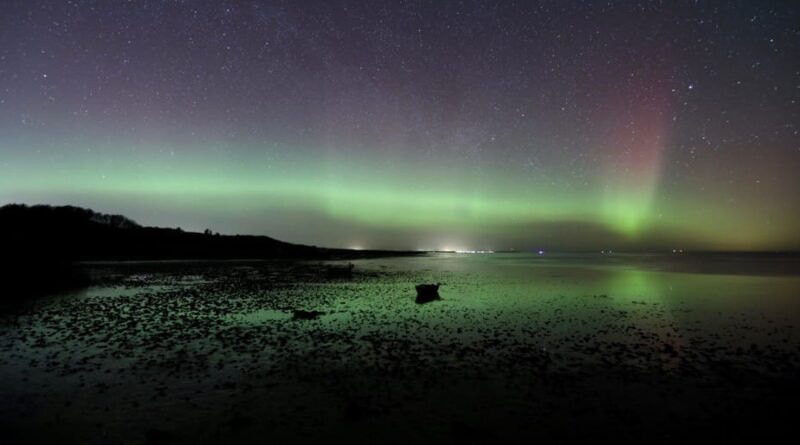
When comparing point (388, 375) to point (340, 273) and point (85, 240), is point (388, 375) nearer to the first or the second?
point (340, 273)

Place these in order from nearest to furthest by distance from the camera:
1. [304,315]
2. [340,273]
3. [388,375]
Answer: [388,375], [304,315], [340,273]

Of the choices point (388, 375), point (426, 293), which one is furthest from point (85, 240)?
point (388, 375)

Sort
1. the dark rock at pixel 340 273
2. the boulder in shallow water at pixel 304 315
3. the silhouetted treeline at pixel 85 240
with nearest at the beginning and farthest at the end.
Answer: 1. the boulder in shallow water at pixel 304 315
2. the dark rock at pixel 340 273
3. the silhouetted treeline at pixel 85 240

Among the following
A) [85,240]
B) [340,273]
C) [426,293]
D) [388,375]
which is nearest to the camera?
[388,375]

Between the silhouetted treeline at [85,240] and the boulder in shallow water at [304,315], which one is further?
the silhouetted treeline at [85,240]

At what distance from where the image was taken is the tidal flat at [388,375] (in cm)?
1084

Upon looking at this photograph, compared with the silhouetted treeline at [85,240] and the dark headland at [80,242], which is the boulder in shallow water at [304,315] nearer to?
the dark headland at [80,242]

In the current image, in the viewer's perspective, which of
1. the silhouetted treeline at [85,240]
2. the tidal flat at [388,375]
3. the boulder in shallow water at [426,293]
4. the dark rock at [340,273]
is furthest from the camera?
the silhouetted treeline at [85,240]

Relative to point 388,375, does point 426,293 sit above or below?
above

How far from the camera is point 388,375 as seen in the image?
15.1m

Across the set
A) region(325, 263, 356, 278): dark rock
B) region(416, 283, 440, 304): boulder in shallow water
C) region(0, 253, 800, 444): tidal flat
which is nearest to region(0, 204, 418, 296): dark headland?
region(325, 263, 356, 278): dark rock

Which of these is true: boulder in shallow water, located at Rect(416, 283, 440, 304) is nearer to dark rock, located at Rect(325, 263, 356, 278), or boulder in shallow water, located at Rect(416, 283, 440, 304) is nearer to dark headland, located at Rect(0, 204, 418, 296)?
dark rock, located at Rect(325, 263, 356, 278)

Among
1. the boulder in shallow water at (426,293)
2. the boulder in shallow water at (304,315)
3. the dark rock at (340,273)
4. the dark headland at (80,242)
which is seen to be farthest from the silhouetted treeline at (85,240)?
the boulder in shallow water at (426,293)

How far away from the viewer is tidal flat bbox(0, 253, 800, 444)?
1084cm
